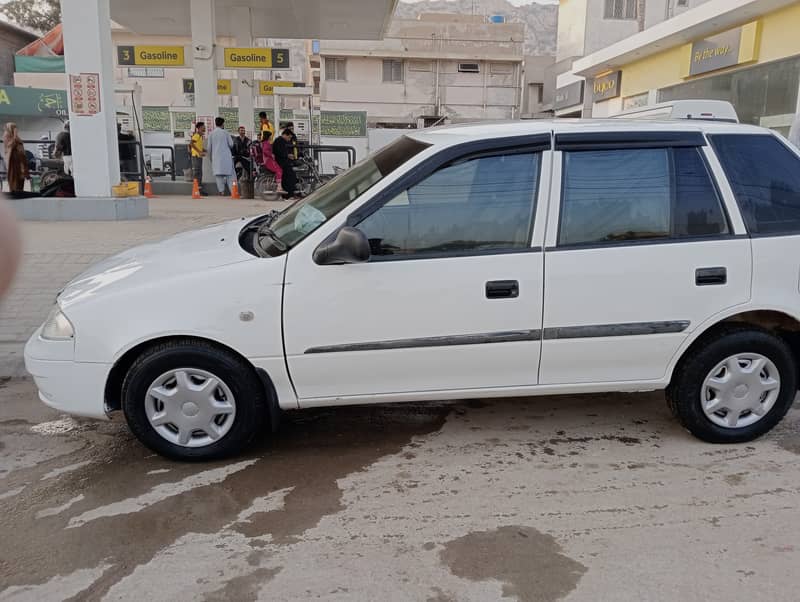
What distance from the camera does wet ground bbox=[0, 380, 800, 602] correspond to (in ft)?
8.59

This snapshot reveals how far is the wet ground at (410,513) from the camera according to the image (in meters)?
2.62

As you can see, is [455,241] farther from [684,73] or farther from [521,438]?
[684,73]

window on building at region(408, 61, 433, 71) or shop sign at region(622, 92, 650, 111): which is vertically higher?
window on building at region(408, 61, 433, 71)

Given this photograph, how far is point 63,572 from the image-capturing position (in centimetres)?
268

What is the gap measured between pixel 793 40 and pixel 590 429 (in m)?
14.5

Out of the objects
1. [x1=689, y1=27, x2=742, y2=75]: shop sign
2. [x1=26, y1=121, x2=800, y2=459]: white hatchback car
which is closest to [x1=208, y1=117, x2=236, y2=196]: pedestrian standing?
[x1=689, y1=27, x2=742, y2=75]: shop sign

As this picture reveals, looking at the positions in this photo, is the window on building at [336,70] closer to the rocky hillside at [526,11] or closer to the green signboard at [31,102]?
the green signboard at [31,102]

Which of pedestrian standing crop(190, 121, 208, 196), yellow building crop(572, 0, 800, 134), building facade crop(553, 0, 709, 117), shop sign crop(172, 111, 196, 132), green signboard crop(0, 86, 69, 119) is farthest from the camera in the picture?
building facade crop(553, 0, 709, 117)

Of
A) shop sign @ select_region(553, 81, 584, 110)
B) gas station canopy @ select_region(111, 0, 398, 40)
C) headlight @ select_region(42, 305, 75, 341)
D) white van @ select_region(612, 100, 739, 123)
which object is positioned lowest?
headlight @ select_region(42, 305, 75, 341)

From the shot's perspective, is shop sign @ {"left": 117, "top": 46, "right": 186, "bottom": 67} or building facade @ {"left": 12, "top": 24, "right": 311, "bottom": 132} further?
building facade @ {"left": 12, "top": 24, "right": 311, "bottom": 132}

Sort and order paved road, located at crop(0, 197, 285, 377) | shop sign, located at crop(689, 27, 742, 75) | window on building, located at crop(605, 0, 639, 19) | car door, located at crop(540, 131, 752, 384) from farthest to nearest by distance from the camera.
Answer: window on building, located at crop(605, 0, 639, 19)
shop sign, located at crop(689, 27, 742, 75)
paved road, located at crop(0, 197, 285, 377)
car door, located at crop(540, 131, 752, 384)

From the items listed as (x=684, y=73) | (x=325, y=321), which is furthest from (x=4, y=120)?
(x=325, y=321)

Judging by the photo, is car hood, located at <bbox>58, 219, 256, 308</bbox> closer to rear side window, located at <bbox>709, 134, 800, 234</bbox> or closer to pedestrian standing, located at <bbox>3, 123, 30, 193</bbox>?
rear side window, located at <bbox>709, 134, 800, 234</bbox>

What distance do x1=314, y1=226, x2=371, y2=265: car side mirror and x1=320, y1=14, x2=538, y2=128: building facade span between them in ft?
138
